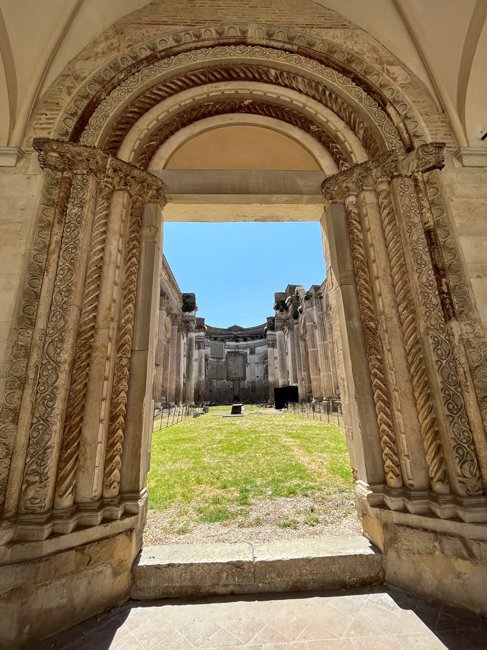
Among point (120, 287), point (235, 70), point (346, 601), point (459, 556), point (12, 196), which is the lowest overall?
point (346, 601)

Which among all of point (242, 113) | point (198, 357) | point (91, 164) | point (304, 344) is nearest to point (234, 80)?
point (242, 113)

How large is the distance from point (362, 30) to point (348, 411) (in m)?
5.57

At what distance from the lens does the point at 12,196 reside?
309cm

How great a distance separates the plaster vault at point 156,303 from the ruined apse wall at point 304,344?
28.8 feet

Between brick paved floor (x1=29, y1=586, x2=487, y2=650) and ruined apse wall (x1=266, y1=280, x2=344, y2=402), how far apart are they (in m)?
10.2

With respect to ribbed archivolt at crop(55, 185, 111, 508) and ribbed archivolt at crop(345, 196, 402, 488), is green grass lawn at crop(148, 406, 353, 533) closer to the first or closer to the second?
ribbed archivolt at crop(345, 196, 402, 488)

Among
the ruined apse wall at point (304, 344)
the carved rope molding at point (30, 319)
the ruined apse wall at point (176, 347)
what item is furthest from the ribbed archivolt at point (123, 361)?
the ruined apse wall at point (176, 347)

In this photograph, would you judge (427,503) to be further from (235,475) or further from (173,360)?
(173,360)

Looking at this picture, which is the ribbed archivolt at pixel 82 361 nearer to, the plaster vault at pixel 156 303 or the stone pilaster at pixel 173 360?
the plaster vault at pixel 156 303

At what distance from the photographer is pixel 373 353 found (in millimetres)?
2963

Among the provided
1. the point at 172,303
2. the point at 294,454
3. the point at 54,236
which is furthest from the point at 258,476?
the point at 172,303

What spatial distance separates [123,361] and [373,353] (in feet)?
8.73

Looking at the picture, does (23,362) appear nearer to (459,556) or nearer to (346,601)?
Answer: (346,601)

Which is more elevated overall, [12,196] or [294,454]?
[12,196]
